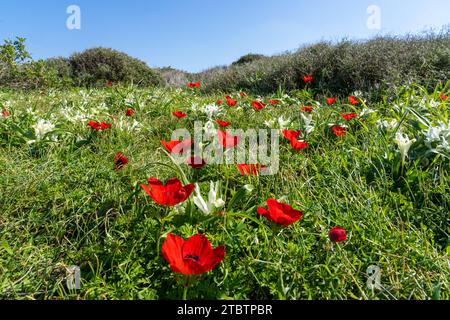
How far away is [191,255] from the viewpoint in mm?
902

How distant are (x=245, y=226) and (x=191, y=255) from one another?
0.36 m

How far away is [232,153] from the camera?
176 cm

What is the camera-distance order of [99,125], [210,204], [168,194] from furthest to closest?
[99,125]
[210,204]
[168,194]

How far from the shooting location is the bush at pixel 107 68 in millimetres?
10211

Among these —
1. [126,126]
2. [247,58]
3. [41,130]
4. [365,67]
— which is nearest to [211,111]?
[126,126]

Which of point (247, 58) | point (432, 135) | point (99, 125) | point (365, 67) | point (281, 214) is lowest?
→ point (281, 214)

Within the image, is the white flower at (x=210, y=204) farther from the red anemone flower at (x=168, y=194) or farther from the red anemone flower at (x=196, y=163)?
the red anemone flower at (x=196, y=163)

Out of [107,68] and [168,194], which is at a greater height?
[107,68]

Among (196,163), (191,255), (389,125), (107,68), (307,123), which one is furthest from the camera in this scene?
(107,68)

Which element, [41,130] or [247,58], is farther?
[247,58]

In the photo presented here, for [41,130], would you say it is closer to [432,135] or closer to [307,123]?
[307,123]
